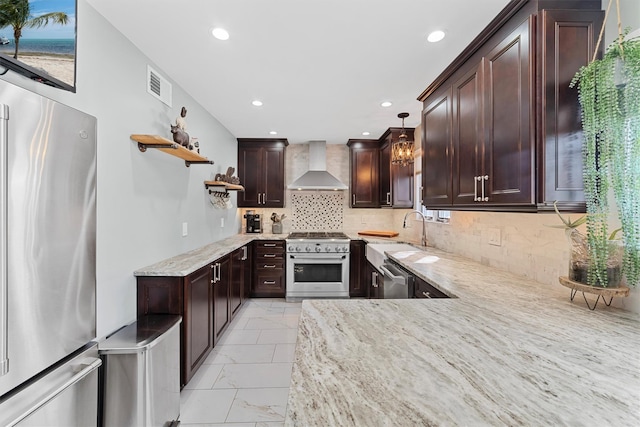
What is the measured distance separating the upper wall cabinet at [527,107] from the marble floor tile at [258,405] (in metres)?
1.87

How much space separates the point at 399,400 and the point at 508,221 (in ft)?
6.31

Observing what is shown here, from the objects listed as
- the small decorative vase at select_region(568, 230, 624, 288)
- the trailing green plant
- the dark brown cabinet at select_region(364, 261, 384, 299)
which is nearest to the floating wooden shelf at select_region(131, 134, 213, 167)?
the trailing green plant

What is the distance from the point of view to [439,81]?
221 cm

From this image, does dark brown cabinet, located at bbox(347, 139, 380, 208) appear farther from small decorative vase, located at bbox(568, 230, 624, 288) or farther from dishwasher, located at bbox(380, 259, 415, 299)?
small decorative vase, located at bbox(568, 230, 624, 288)

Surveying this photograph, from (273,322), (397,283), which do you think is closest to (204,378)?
(273,322)

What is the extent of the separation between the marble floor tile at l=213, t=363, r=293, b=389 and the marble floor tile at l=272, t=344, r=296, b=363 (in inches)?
2.5

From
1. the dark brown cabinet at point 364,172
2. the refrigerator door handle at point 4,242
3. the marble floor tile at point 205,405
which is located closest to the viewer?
the refrigerator door handle at point 4,242

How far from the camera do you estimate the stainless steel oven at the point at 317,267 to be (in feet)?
13.3

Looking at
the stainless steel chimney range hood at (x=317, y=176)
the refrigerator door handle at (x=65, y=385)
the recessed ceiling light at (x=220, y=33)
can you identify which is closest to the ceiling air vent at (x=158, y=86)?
the recessed ceiling light at (x=220, y=33)

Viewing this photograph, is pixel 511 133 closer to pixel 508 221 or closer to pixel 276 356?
pixel 508 221

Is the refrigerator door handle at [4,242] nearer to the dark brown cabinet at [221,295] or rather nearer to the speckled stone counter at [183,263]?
the speckled stone counter at [183,263]

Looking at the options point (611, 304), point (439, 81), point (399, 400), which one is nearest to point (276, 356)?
point (399, 400)

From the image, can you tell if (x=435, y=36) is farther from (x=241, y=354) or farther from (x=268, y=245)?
(x=268, y=245)

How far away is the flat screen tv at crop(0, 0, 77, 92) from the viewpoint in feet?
3.55
